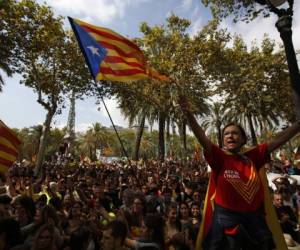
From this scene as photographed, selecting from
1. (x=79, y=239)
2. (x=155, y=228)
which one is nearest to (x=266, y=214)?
(x=155, y=228)

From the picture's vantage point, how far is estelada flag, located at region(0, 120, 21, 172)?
657 centimetres

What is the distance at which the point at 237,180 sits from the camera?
2.89 m

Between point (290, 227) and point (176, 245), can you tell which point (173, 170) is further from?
point (176, 245)

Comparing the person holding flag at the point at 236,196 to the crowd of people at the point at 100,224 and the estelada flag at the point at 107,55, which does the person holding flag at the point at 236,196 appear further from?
the estelada flag at the point at 107,55

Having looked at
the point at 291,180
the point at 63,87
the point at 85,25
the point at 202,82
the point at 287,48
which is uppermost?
the point at 202,82

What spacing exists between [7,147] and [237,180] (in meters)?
5.11

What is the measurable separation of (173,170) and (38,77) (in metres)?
10.2

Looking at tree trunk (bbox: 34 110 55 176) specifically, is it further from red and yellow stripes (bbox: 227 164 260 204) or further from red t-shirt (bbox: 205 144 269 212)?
red and yellow stripes (bbox: 227 164 260 204)

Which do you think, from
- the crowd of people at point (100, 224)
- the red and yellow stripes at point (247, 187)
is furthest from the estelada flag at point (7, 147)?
the red and yellow stripes at point (247, 187)

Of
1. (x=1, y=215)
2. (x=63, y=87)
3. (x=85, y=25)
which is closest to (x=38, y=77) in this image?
(x=63, y=87)

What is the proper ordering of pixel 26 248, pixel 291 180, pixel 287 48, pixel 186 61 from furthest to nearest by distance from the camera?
pixel 186 61 → pixel 291 180 → pixel 287 48 → pixel 26 248

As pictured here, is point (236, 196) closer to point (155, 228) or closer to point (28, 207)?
point (155, 228)

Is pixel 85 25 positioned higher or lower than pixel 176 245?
higher

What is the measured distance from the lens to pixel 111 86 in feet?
77.8
